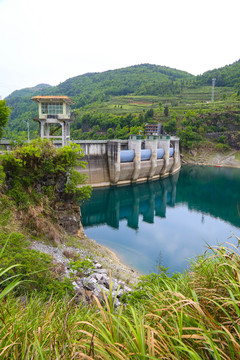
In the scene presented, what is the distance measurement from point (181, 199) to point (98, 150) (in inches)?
473

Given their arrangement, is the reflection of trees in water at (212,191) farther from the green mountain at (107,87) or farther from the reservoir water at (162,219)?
the green mountain at (107,87)

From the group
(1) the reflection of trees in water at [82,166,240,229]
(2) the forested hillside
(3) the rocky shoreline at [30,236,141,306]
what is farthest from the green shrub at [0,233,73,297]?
(2) the forested hillside

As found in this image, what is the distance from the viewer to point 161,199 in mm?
29359

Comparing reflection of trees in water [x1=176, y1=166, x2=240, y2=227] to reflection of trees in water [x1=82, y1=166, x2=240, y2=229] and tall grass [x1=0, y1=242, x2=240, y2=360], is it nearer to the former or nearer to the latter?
reflection of trees in water [x1=82, y1=166, x2=240, y2=229]

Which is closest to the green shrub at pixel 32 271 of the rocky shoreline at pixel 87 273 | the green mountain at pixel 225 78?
the rocky shoreline at pixel 87 273

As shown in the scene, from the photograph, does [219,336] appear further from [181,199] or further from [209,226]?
[181,199]

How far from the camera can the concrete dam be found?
98.2ft

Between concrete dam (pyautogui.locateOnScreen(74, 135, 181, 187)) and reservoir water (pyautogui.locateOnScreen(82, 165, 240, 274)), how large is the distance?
1.36 metres

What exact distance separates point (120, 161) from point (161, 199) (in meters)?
6.95

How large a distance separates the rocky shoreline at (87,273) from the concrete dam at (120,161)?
1686cm

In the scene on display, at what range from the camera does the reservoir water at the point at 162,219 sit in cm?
1664

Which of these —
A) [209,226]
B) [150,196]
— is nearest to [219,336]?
[209,226]

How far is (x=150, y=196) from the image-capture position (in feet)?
97.3

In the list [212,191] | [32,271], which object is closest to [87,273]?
[32,271]
